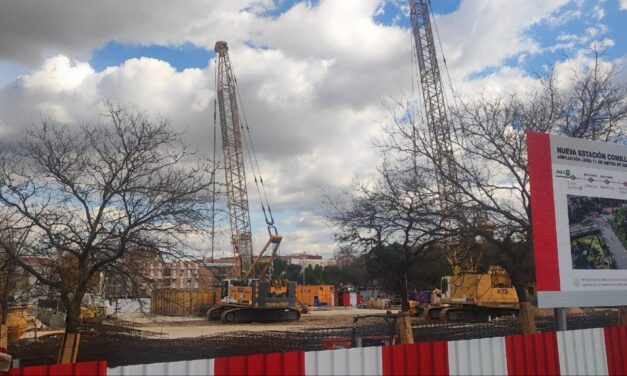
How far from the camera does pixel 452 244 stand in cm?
1681

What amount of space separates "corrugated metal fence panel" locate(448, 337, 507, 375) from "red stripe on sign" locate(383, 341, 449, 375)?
0.37 ft

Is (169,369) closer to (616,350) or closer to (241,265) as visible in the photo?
(616,350)

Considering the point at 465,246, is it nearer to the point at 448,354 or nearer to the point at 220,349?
the point at 220,349

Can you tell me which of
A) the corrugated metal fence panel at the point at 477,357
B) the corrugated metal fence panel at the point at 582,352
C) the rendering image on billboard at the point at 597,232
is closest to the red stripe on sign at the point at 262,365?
the corrugated metal fence panel at the point at 477,357

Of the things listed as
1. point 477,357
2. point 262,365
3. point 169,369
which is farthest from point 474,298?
point 169,369

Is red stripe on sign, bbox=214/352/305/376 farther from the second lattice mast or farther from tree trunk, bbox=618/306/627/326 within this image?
the second lattice mast

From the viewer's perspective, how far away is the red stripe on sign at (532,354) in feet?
19.1

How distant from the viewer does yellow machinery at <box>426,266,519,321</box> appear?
1234 inches

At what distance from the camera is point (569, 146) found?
834 centimetres

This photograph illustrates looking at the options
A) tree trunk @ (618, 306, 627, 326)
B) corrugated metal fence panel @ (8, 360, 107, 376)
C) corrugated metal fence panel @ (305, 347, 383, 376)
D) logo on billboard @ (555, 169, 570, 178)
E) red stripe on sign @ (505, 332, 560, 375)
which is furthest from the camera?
tree trunk @ (618, 306, 627, 326)

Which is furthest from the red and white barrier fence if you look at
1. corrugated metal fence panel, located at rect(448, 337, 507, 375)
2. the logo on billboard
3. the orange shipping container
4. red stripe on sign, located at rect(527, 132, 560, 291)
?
the orange shipping container

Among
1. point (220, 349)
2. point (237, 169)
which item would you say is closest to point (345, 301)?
point (237, 169)

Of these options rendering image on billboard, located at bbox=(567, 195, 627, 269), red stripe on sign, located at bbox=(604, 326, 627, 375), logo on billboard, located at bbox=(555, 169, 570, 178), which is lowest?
red stripe on sign, located at bbox=(604, 326, 627, 375)

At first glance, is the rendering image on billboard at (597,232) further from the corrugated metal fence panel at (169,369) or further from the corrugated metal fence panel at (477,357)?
the corrugated metal fence panel at (169,369)
